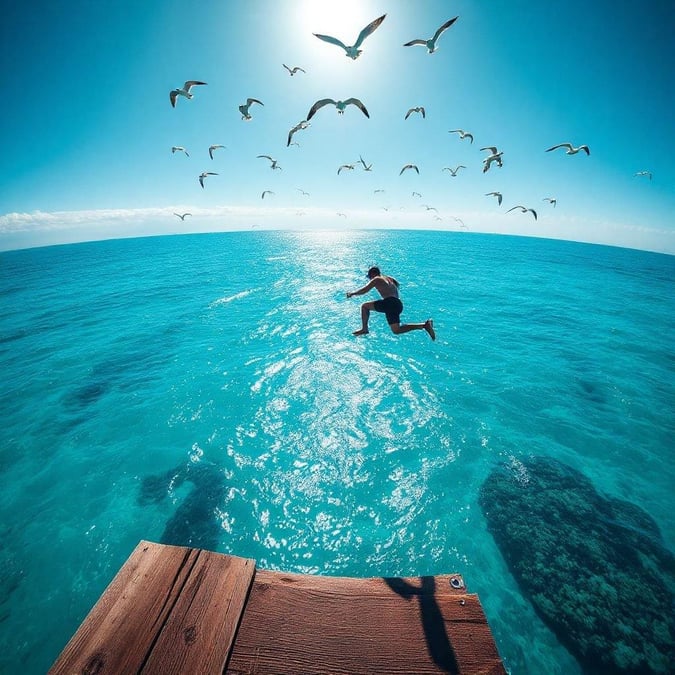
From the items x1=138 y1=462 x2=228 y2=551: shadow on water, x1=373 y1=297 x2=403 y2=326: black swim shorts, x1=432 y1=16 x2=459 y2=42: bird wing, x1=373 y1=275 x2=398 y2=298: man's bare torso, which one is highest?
x1=432 y1=16 x2=459 y2=42: bird wing

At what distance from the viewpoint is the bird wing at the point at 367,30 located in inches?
418

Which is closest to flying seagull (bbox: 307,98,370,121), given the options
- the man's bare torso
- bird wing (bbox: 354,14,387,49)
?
bird wing (bbox: 354,14,387,49)

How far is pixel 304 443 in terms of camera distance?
13125 millimetres

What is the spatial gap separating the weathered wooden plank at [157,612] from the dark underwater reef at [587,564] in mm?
9878

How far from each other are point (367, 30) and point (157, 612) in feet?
56.9

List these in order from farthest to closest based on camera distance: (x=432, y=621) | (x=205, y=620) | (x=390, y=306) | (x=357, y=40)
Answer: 1. (x=357, y=40)
2. (x=390, y=306)
3. (x=432, y=621)
4. (x=205, y=620)

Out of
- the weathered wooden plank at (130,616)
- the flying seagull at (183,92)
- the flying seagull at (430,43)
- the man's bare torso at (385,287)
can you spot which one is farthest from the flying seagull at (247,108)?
the weathered wooden plank at (130,616)

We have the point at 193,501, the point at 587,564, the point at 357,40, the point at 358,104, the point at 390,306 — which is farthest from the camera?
the point at 358,104

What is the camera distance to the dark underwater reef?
757 centimetres

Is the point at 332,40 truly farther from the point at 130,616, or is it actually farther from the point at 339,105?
the point at 130,616

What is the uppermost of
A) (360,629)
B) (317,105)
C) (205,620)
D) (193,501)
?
(317,105)

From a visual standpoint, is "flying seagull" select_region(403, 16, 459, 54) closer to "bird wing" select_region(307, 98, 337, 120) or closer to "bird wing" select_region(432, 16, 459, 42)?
"bird wing" select_region(432, 16, 459, 42)

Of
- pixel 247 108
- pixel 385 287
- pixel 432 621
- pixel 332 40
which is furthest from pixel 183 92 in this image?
pixel 432 621

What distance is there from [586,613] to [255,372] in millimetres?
17253
